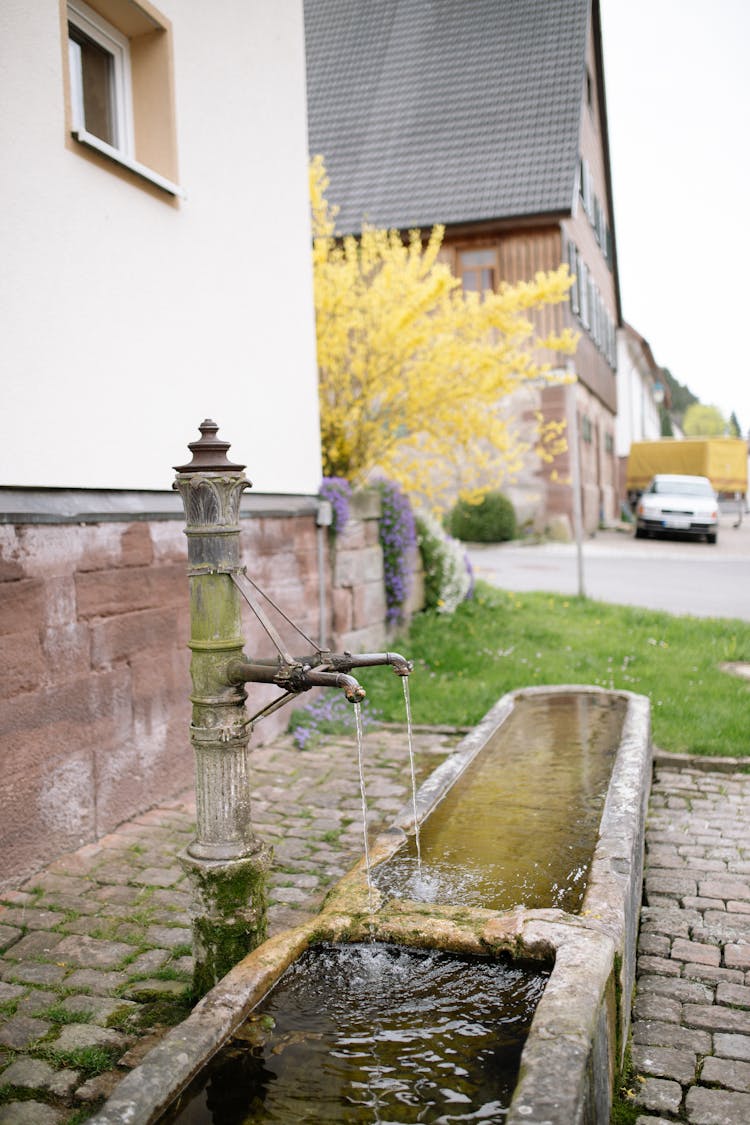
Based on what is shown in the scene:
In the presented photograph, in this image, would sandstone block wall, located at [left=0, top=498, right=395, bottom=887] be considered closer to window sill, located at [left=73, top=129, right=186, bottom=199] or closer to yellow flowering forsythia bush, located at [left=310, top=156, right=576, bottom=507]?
window sill, located at [left=73, top=129, right=186, bottom=199]

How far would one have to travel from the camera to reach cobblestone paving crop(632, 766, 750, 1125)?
271 cm

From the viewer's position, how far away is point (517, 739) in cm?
547

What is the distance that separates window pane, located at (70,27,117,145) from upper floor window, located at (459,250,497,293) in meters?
16.0

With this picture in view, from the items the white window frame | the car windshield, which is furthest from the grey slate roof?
the white window frame

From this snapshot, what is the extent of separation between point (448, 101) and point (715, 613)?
15.6 m

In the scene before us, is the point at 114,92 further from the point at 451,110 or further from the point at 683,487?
the point at 683,487

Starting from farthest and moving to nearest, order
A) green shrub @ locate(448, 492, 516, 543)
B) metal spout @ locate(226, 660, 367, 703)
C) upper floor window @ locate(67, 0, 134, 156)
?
green shrub @ locate(448, 492, 516, 543) < upper floor window @ locate(67, 0, 134, 156) < metal spout @ locate(226, 660, 367, 703)

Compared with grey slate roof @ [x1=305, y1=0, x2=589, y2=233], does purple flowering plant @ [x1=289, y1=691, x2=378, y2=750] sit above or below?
below

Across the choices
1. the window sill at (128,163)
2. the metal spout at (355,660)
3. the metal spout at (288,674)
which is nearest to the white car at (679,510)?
the window sill at (128,163)

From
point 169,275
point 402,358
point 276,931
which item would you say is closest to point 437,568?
point 402,358

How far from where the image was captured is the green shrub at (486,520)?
20.1 meters

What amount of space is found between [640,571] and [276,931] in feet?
41.3

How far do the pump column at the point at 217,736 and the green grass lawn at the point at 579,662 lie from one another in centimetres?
377

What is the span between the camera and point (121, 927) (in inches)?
142
